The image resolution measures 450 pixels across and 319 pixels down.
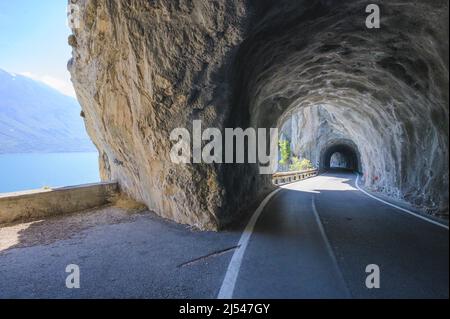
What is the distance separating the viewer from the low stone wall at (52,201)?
833 centimetres

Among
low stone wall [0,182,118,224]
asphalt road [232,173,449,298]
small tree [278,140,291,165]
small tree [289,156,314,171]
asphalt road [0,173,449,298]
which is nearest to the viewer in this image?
asphalt road [232,173,449,298]

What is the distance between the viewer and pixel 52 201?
9.16m

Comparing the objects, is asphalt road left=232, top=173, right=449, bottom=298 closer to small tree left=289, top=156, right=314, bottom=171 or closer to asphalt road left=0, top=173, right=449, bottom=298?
asphalt road left=0, top=173, right=449, bottom=298

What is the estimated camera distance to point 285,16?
750 cm

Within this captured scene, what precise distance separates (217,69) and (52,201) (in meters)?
6.61

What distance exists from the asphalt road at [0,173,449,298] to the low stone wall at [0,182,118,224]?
560 millimetres

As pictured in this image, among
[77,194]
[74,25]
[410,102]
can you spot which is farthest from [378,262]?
[74,25]

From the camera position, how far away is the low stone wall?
8.33 m

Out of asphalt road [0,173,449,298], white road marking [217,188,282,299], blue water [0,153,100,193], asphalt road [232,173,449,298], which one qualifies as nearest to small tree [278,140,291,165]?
blue water [0,153,100,193]
